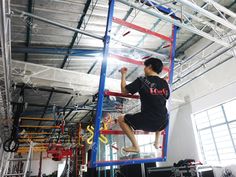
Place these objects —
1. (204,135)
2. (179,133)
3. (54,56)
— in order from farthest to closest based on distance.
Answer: (179,133), (204,135), (54,56)

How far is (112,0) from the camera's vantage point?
2.97m

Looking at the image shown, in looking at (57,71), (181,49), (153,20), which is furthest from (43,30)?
(181,49)

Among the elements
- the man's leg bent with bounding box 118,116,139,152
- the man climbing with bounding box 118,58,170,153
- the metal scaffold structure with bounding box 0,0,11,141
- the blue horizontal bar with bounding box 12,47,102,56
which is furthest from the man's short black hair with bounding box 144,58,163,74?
the blue horizontal bar with bounding box 12,47,102,56

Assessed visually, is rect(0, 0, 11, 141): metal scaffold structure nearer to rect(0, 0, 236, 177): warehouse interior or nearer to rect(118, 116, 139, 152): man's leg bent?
rect(0, 0, 236, 177): warehouse interior

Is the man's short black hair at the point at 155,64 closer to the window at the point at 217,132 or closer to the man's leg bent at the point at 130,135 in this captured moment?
the man's leg bent at the point at 130,135

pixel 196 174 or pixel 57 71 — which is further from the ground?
pixel 57 71

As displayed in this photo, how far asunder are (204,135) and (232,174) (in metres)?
1.90

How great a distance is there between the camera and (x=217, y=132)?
7.55 metres

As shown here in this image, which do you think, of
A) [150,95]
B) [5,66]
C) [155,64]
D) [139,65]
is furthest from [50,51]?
Result: [150,95]

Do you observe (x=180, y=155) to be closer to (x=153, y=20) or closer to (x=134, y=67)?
(x=134, y=67)

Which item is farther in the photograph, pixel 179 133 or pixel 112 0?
pixel 179 133

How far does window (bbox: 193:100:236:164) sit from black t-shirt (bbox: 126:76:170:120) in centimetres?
555

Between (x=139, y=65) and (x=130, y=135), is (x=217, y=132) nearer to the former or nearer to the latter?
(x=139, y=65)

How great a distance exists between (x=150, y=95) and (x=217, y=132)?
6.36m
